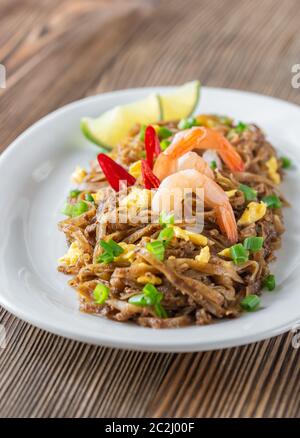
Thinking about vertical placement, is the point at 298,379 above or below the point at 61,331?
below

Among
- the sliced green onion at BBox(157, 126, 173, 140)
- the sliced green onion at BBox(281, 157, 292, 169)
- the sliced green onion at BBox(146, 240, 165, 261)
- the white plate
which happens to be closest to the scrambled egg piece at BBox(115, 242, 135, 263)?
the sliced green onion at BBox(146, 240, 165, 261)

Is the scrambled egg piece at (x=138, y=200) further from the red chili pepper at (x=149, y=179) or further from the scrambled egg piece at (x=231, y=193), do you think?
the scrambled egg piece at (x=231, y=193)

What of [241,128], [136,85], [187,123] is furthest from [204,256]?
[136,85]

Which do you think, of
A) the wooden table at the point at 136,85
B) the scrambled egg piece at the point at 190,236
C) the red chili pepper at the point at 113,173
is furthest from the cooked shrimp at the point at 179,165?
the wooden table at the point at 136,85

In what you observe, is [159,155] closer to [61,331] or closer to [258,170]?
[258,170]

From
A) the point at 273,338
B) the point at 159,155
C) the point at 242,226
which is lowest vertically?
the point at 273,338

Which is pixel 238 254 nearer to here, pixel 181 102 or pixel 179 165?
pixel 179 165

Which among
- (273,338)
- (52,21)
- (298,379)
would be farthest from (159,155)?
(52,21)

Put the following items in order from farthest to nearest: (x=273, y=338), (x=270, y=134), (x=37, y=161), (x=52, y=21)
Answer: (x=52, y=21), (x=270, y=134), (x=37, y=161), (x=273, y=338)
